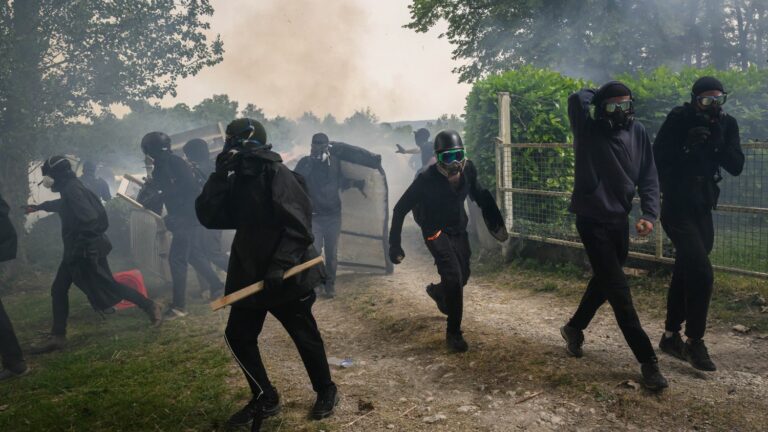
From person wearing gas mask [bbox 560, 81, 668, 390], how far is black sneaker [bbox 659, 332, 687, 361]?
701 millimetres

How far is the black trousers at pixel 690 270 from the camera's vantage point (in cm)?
399

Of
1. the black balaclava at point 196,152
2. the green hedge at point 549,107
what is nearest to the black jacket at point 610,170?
the green hedge at point 549,107

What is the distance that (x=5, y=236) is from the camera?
5.75 metres

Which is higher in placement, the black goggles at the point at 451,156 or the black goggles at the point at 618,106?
the black goggles at the point at 618,106

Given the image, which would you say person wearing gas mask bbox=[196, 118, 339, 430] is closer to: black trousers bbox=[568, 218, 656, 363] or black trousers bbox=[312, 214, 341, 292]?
black trousers bbox=[568, 218, 656, 363]

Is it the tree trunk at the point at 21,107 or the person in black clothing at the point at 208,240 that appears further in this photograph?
the tree trunk at the point at 21,107

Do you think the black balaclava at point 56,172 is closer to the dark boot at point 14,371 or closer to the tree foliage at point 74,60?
the dark boot at point 14,371

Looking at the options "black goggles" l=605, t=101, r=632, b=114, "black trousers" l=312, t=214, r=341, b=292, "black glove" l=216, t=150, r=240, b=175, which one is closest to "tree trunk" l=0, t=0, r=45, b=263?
"black trousers" l=312, t=214, r=341, b=292

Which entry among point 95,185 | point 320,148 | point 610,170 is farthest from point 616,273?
point 95,185

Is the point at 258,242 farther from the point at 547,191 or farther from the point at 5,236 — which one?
the point at 547,191

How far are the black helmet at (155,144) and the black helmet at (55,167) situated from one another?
1318 mm

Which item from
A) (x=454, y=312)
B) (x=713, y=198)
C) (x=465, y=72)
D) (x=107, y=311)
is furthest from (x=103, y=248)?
Answer: (x=465, y=72)

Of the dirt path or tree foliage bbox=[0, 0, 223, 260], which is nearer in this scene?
the dirt path

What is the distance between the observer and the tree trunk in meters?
10.6
